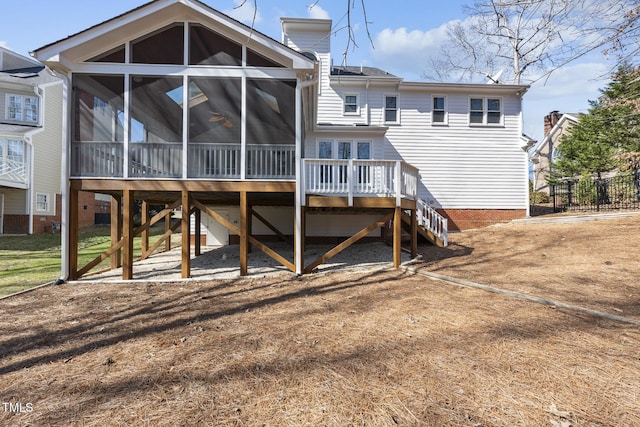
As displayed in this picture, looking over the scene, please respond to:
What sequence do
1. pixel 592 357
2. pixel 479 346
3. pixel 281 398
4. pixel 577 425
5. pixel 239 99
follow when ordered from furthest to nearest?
pixel 239 99
pixel 479 346
pixel 592 357
pixel 281 398
pixel 577 425

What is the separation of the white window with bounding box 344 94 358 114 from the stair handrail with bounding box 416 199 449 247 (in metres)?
5.60

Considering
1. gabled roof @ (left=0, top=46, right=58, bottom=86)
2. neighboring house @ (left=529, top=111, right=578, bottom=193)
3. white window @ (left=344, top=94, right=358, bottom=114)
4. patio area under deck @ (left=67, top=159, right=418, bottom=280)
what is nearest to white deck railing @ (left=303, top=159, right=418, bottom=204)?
patio area under deck @ (left=67, top=159, right=418, bottom=280)

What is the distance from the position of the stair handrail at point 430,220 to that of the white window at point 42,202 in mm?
20553

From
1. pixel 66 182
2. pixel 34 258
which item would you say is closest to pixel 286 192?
pixel 66 182

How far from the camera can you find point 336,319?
443 cm

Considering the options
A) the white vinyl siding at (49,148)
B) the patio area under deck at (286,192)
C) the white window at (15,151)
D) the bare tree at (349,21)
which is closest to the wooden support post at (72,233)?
the patio area under deck at (286,192)

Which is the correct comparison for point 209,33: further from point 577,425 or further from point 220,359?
point 577,425

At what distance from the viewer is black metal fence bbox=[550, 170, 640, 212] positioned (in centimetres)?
1305

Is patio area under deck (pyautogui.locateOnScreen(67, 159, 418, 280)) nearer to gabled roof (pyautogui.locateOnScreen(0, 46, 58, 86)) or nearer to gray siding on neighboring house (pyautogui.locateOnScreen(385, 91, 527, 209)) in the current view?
gray siding on neighboring house (pyautogui.locateOnScreen(385, 91, 527, 209))

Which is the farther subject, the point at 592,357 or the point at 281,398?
the point at 592,357

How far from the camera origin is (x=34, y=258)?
10672 millimetres

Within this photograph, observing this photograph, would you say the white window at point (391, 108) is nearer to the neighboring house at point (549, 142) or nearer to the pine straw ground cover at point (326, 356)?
the pine straw ground cover at point (326, 356)

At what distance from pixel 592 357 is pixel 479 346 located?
1.01 m

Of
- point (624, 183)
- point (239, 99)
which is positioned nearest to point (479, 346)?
point (239, 99)
